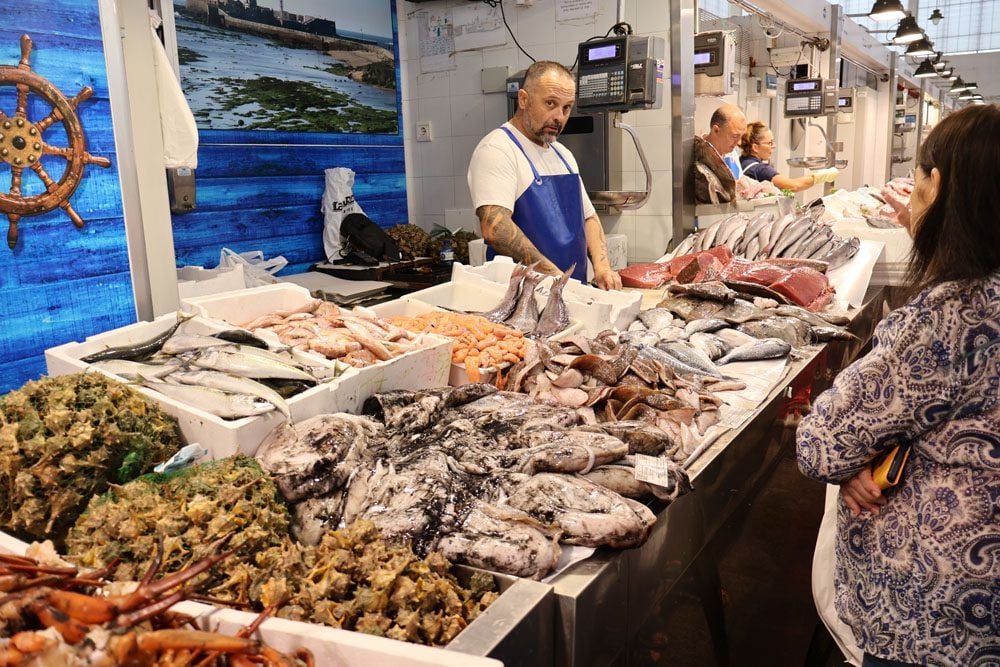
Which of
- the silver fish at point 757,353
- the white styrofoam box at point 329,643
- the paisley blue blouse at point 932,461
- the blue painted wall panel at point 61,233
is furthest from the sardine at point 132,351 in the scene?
the silver fish at point 757,353

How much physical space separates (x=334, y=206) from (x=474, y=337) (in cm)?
436

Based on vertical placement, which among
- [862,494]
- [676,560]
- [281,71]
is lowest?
[676,560]

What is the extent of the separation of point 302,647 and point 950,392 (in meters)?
1.31

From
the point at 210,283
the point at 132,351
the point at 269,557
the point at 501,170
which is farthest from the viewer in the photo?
the point at 501,170

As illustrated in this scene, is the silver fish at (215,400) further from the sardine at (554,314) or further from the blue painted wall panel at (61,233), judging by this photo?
the sardine at (554,314)

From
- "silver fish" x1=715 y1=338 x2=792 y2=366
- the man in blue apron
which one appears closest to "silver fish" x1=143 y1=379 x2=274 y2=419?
"silver fish" x1=715 y1=338 x2=792 y2=366

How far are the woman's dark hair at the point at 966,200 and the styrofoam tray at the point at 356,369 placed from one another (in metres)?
1.32

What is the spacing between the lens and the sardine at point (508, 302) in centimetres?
307

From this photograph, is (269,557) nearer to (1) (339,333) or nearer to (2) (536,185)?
(1) (339,333)

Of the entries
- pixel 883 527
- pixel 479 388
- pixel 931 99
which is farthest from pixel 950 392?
pixel 931 99

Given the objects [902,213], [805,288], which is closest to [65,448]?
[902,213]

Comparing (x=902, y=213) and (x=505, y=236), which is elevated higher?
(x=902, y=213)

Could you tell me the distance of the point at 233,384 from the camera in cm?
180

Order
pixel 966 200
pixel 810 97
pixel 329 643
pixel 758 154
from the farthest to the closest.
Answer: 1. pixel 810 97
2. pixel 758 154
3. pixel 966 200
4. pixel 329 643
